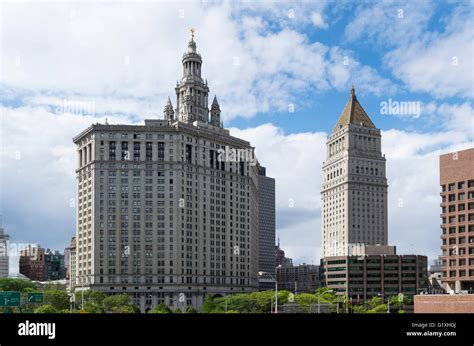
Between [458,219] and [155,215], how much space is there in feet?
262

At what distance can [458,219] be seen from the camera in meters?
96.5

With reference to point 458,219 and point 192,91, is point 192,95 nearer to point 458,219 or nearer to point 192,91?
point 192,91

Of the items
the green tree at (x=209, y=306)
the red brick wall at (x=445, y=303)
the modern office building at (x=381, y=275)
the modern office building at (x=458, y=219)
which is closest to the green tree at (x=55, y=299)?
the green tree at (x=209, y=306)

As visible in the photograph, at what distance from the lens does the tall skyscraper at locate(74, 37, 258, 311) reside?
15425cm

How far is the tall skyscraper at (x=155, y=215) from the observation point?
154250mm

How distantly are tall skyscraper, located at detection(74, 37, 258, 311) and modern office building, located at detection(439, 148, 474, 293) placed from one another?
7263cm

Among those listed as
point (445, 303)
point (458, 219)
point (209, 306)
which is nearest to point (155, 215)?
Answer: point (209, 306)

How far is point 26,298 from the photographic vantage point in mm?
82000

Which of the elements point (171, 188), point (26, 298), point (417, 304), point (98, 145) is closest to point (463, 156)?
point (417, 304)

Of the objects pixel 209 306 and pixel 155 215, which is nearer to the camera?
pixel 209 306

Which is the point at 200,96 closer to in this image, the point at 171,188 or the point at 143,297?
the point at 171,188

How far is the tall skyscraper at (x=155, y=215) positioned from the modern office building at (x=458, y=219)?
2860 inches

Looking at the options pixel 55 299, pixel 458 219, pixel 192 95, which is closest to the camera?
pixel 458 219

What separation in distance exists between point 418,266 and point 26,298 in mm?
132654
